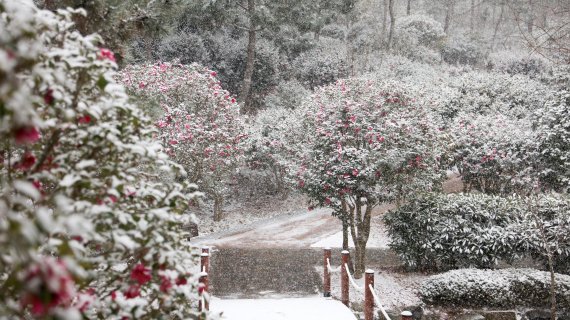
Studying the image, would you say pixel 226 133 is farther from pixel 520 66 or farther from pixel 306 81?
pixel 520 66

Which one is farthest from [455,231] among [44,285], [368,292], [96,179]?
[44,285]

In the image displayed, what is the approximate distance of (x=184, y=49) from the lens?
21594mm

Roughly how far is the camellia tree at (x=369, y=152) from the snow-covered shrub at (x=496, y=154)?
161 inches

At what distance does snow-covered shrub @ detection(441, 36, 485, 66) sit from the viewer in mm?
30216

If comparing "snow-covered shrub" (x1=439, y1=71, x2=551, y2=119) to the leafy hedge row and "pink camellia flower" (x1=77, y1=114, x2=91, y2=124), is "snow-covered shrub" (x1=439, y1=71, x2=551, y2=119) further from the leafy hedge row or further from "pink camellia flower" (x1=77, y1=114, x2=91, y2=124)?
"pink camellia flower" (x1=77, y1=114, x2=91, y2=124)

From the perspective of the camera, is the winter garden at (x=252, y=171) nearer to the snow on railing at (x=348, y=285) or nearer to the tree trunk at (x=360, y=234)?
the tree trunk at (x=360, y=234)

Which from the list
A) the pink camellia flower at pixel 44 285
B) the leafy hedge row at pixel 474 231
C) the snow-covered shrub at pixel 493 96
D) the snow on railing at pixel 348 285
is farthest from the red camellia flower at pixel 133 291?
the snow-covered shrub at pixel 493 96

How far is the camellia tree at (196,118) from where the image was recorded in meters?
11.5

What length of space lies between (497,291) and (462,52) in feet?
81.9

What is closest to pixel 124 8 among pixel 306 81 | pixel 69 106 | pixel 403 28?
pixel 69 106

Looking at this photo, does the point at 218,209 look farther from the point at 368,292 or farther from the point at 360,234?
the point at 368,292

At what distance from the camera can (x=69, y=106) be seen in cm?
280

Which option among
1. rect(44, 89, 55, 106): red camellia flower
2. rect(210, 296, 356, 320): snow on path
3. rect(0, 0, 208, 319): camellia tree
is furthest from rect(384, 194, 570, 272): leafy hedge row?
rect(44, 89, 55, 106): red camellia flower

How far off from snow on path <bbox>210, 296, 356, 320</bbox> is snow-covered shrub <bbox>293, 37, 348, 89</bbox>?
54.8 feet
